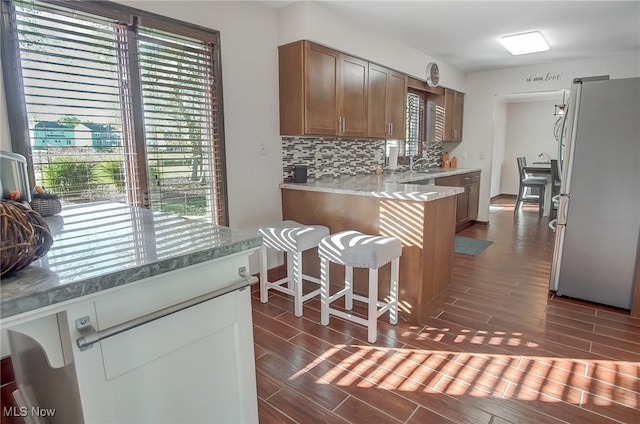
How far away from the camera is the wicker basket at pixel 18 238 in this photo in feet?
2.43

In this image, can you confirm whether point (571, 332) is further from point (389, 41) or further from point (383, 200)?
point (389, 41)

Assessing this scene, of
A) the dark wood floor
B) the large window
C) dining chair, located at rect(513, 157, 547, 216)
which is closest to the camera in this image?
the dark wood floor

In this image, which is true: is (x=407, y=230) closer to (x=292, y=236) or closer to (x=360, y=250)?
(x=360, y=250)

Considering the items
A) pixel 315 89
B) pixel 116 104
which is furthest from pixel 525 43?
pixel 116 104

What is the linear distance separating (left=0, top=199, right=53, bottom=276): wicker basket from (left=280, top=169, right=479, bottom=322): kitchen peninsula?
2.06 metres

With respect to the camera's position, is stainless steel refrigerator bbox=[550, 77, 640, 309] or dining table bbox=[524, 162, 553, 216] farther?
dining table bbox=[524, 162, 553, 216]

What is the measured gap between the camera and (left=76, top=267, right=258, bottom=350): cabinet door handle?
821 millimetres

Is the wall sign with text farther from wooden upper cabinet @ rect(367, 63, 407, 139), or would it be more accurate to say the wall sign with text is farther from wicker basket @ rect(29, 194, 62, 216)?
wicker basket @ rect(29, 194, 62, 216)

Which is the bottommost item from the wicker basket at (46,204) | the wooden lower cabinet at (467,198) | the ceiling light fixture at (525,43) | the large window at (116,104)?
the wooden lower cabinet at (467,198)

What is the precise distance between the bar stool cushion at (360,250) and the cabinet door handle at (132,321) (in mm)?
1195

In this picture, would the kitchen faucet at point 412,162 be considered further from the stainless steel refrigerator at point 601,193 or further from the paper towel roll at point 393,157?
the stainless steel refrigerator at point 601,193

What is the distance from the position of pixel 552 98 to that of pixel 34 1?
8.95 meters

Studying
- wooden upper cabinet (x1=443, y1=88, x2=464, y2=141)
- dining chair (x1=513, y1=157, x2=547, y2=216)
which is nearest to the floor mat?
wooden upper cabinet (x1=443, y1=88, x2=464, y2=141)

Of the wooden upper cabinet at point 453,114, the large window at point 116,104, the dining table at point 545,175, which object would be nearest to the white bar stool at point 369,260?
the large window at point 116,104
